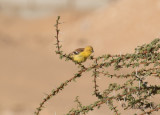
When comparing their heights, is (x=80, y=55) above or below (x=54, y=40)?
below

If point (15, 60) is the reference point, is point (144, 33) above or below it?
above

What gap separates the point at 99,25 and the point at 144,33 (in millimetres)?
5438

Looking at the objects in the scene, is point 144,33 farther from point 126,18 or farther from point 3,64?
point 3,64

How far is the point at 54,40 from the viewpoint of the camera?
37.6m

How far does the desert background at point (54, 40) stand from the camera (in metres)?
17.7

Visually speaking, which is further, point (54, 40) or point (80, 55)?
point (54, 40)

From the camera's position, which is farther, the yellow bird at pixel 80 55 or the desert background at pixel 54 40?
the desert background at pixel 54 40

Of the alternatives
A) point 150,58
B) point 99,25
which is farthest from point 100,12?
point 150,58

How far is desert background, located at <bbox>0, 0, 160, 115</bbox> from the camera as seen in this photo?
1773 centimetres

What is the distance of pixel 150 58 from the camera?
11.7 feet

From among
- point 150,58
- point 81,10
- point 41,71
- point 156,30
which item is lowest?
point 150,58

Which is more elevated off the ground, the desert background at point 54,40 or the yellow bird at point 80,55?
the desert background at point 54,40

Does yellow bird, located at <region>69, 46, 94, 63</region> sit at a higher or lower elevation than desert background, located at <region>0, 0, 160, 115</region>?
lower

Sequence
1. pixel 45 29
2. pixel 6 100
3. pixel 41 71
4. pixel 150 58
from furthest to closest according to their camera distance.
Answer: pixel 45 29, pixel 41 71, pixel 6 100, pixel 150 58
